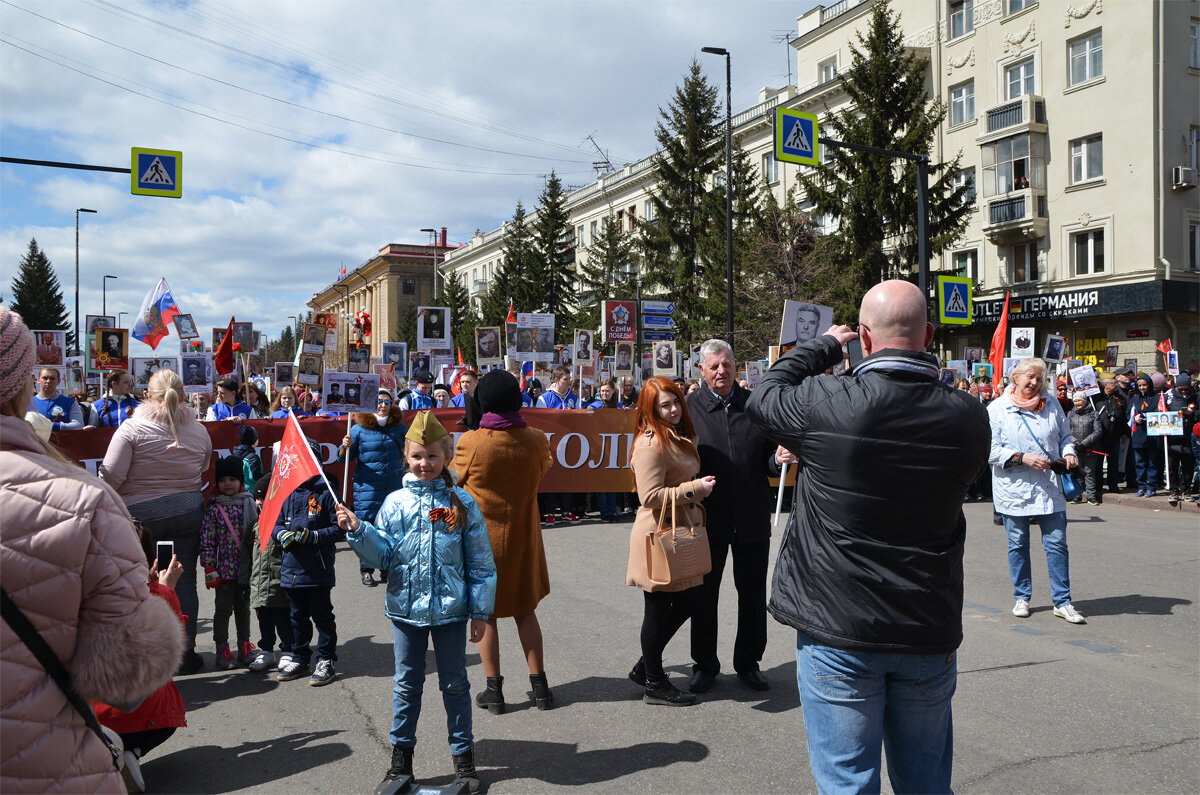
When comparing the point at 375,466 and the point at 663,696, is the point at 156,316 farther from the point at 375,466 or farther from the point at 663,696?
the point at 663,696

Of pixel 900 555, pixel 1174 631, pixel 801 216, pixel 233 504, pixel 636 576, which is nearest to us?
pixel 900 555

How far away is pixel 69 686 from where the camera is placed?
1957 millimetres

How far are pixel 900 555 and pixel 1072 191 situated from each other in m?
36.6

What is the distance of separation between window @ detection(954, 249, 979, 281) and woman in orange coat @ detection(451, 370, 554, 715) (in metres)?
36.3

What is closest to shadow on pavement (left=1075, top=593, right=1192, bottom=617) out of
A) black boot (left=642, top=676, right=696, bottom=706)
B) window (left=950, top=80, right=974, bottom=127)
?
black boot (left=642, top=676, right=696, bottom=706)

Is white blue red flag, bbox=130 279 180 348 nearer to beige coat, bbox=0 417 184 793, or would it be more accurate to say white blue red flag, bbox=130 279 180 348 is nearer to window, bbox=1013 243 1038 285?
beige coat, bbox=0 417 184 793

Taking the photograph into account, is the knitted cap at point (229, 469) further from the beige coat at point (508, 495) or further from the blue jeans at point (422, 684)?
the blue jeans at point (422, 684)

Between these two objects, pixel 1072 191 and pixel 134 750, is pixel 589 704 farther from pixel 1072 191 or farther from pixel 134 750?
pixel 1072 191

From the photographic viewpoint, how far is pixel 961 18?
127 feet

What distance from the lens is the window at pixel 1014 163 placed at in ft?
114

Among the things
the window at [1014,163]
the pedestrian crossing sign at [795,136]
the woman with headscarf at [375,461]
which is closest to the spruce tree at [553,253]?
the window at [1014,163]

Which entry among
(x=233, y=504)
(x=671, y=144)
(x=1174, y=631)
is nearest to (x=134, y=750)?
(x=233, y=504)

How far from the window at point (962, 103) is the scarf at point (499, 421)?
126ft

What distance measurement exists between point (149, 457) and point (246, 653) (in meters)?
1.59
